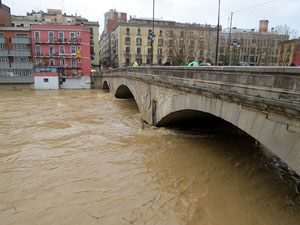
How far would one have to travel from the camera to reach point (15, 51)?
37781mm

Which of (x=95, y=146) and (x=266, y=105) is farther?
(x=95, y=146)

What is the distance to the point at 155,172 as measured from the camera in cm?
794

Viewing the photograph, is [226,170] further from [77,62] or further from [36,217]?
[77,62]

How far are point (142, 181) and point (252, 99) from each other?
14.0 feet

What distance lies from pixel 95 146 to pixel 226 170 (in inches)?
231

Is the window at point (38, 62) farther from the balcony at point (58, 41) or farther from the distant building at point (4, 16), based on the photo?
the distant building at point (4, 16)

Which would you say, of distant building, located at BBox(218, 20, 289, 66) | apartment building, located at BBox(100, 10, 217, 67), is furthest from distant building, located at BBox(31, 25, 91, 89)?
distant building, located at BBox(218, 20, 289, 66)

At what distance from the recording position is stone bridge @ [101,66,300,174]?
4.48 m

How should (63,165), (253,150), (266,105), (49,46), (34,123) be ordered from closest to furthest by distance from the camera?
(266,105) < (63,165) < (253,150) < (34,123) < (49,46)

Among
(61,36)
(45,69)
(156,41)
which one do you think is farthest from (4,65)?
(156,41)

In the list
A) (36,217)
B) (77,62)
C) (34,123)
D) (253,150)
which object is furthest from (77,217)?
(77,62)

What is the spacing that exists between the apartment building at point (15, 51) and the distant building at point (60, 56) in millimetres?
1254

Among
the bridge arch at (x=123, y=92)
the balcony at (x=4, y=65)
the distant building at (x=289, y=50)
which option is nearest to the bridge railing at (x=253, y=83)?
the bridge arch at (x=123, y=92)

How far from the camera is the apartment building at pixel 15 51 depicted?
1475 inches
